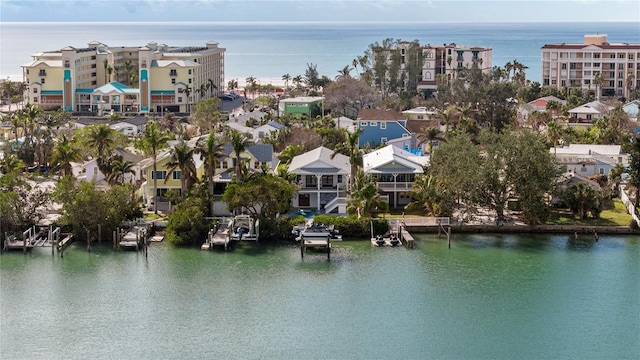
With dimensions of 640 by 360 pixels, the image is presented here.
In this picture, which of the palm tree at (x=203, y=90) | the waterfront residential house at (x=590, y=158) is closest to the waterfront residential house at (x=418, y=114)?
the waterfront residential house at (x=590, y=158)

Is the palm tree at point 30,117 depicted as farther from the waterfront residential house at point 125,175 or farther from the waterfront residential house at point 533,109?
the waterfront residential house at point 533,109

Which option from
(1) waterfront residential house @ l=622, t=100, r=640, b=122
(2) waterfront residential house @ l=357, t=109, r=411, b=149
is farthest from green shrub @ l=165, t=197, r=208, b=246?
(1) waterfront residential house @ l=622, t=100, r=640, b=122

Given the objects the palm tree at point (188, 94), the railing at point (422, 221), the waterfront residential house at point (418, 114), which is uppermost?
the palm tree at point (188, 94)

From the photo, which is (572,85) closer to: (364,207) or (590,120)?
(590,120)

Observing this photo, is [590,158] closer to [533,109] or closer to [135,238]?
[135,238]

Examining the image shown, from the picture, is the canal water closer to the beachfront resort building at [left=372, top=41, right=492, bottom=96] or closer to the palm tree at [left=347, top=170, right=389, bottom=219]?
the palm tree at [left=347, top=170, right=389, bottom=219]

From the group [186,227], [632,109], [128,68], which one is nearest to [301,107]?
[128,68]

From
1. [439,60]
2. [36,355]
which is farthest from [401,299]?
[439,60]
